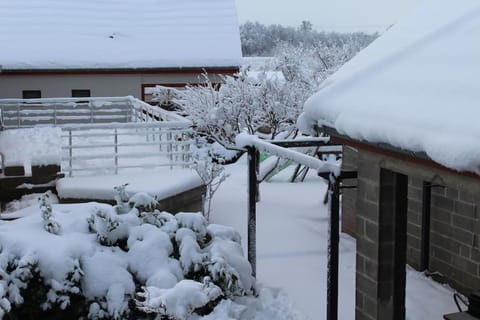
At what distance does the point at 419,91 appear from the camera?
5.14 m

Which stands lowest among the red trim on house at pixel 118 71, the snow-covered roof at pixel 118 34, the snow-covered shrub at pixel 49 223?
the snow-covered shrub at pixel 49 223

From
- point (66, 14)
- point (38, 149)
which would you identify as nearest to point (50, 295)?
point (38, 149)

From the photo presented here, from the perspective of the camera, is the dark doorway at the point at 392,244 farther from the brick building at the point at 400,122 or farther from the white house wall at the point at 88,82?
the white house wall at the point at 88,82

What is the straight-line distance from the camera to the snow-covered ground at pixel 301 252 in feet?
28.5

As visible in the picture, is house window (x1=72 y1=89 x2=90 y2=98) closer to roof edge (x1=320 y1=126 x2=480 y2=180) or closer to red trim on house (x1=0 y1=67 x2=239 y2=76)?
red trim on house (x1=0 y1=67 x2=239 y2=76)

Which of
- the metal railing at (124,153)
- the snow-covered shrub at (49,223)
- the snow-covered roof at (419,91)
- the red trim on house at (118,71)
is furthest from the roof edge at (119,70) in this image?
the snow-covered roof at (419,91)

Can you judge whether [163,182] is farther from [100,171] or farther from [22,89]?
Result: [22,89]

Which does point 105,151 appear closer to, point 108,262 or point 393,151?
point 108,262

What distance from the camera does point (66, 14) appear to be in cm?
2606

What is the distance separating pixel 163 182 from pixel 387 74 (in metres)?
6.61

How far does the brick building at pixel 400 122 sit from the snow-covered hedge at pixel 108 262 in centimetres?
154

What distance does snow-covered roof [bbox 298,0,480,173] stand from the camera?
4.34 meters

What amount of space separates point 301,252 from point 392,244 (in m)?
4.84

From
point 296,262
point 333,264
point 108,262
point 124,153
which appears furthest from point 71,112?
point 333,264
